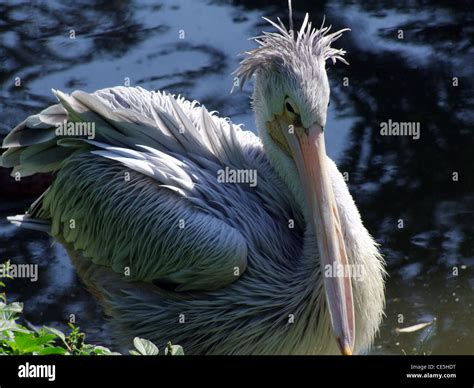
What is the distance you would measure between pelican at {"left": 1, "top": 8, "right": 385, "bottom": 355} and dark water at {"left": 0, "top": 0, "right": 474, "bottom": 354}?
809mm

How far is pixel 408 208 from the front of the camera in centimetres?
674

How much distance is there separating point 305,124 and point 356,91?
1830 mm

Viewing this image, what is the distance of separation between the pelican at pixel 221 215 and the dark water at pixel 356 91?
31.9 inches

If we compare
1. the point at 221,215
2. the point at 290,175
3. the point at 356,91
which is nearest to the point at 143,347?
the point at 221,215

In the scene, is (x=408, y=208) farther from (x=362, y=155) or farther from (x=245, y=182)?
(x=245, y=182)

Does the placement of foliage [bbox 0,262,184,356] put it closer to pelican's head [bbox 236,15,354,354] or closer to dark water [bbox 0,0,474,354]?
pelican's head [bbox 236,15,354,354]

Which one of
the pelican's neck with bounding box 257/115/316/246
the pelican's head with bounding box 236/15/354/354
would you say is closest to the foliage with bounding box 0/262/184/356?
the pelican's head with bounding box 236/15/354/354

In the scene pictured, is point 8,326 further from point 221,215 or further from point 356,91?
point 356,91

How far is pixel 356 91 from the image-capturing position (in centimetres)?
700

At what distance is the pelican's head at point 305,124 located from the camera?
5.07 meters

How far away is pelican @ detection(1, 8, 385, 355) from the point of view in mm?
5258
